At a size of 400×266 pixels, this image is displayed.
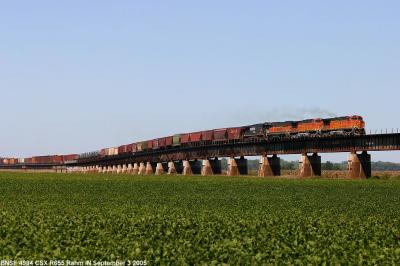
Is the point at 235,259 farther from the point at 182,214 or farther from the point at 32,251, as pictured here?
the point at 182,214

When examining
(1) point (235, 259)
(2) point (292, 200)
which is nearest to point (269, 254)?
(1) point (235, 259)

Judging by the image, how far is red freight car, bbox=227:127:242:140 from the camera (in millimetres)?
110562

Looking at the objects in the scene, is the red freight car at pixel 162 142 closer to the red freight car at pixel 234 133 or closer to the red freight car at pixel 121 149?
→ the red freight car at pixel 234 133

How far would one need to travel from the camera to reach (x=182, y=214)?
32.5 m

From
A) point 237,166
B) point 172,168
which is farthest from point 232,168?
point 172,168

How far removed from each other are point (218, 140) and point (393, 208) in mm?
76158

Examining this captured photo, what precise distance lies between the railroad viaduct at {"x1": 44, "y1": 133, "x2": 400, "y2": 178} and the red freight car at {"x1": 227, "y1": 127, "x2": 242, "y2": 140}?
1092 mm

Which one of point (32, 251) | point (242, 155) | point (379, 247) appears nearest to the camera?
point (32, 251)

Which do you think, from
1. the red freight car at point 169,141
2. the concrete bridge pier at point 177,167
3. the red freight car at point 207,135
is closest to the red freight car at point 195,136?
the red freight car at point 207,135

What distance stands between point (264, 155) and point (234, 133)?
818 centimetres

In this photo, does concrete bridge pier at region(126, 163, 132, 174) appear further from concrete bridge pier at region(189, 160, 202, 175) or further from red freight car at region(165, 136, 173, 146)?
concrete bridge pier at region(189, 160, 202, 175)

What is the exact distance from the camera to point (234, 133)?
112 metres

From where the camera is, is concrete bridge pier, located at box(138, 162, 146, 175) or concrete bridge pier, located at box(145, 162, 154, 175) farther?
concrete bridge pier, located at box(138, 162, 146, 175)

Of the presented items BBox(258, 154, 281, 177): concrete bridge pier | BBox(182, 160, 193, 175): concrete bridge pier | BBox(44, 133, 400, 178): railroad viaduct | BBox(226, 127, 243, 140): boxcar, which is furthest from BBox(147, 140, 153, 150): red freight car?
BBox(258, 154, 281, 177): concrete bridge pier
